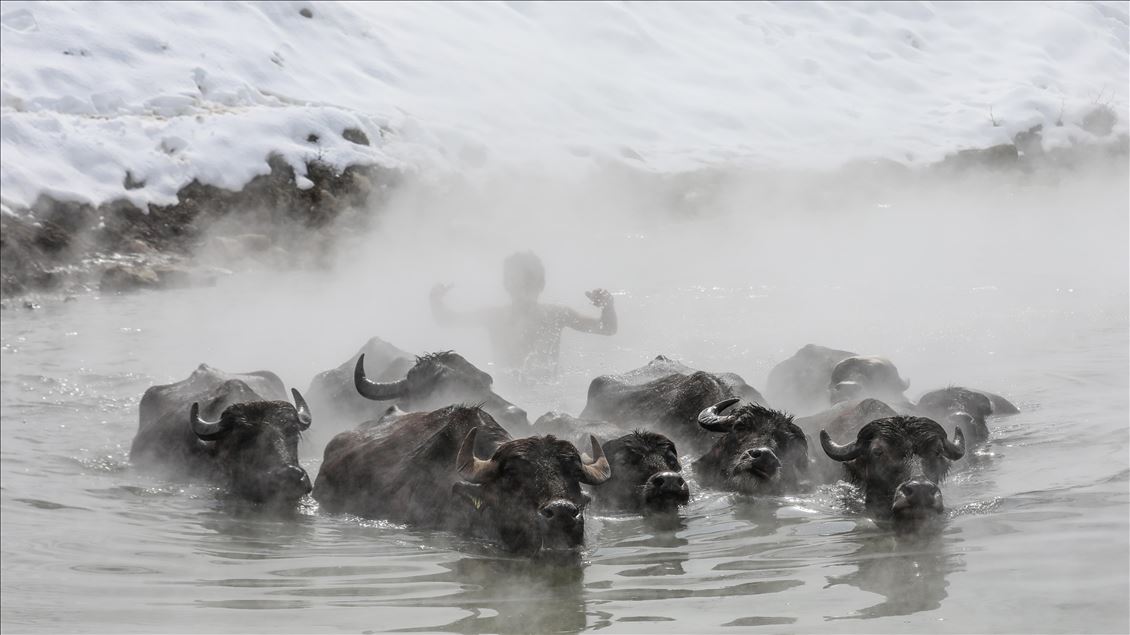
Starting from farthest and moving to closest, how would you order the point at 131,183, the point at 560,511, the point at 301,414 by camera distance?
1. the point at 131,183
2. the point at 301,414
3. the point at 560,511

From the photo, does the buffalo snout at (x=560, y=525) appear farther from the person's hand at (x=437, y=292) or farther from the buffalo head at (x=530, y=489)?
the person's hand at (x=437, y=292)

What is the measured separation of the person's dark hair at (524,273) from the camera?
1330 cm

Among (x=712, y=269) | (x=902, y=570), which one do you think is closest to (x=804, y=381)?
(x=902, y=570)

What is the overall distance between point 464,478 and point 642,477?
1.29 metres

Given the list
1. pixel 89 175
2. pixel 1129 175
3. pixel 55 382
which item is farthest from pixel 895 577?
pixel 1129 175

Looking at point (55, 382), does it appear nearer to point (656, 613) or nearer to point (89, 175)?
point (89, 175)

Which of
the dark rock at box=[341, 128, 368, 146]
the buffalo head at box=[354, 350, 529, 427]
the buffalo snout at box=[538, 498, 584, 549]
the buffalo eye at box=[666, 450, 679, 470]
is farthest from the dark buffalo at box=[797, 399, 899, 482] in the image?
the dark rock at box=[341, 128, 368, 146]

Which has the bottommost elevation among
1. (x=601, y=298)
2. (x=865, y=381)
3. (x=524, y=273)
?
(x=865, y=381)

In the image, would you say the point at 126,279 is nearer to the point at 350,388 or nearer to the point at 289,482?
the point at 350,388

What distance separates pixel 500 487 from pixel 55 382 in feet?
24.1

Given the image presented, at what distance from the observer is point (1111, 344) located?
14.0m

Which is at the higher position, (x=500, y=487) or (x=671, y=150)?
(x=671, y=150)

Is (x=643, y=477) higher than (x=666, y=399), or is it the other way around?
(x=666, y=399)

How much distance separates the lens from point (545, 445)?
7766 mm
